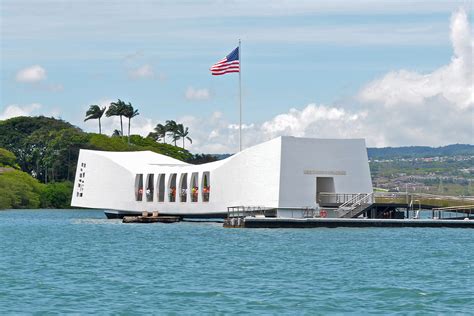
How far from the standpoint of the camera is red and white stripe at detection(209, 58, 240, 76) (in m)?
73.1

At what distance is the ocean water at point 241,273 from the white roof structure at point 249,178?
6450mm

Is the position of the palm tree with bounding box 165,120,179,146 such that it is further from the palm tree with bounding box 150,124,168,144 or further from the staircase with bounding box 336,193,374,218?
the staircase with bounding box 336,193,374,218

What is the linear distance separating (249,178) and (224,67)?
23.5ft

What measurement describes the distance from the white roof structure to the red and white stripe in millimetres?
5085

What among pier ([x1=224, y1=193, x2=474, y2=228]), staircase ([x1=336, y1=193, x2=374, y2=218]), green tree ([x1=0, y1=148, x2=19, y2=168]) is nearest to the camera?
pier ([x1=224, y1=193, x2=474, y2=228])

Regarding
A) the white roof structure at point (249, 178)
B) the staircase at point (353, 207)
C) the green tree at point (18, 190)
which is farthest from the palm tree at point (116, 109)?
the staircase at point (353, 207)

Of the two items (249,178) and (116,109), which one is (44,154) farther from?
(249,178)

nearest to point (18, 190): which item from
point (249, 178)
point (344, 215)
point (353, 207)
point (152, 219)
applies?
point (152, 219)

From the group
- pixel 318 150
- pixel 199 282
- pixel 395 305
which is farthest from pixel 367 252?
pixel 318 150

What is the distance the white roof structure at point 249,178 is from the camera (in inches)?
2768

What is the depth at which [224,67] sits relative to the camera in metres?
73.2

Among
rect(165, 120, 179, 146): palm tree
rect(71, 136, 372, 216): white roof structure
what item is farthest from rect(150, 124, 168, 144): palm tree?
rect(71, 136, 372, 216): white roof structure

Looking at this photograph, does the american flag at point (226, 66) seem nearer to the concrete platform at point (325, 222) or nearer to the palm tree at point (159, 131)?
the concrete platform at point (325, 222)

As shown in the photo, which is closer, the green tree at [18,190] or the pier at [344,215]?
the pier at [344,215]
